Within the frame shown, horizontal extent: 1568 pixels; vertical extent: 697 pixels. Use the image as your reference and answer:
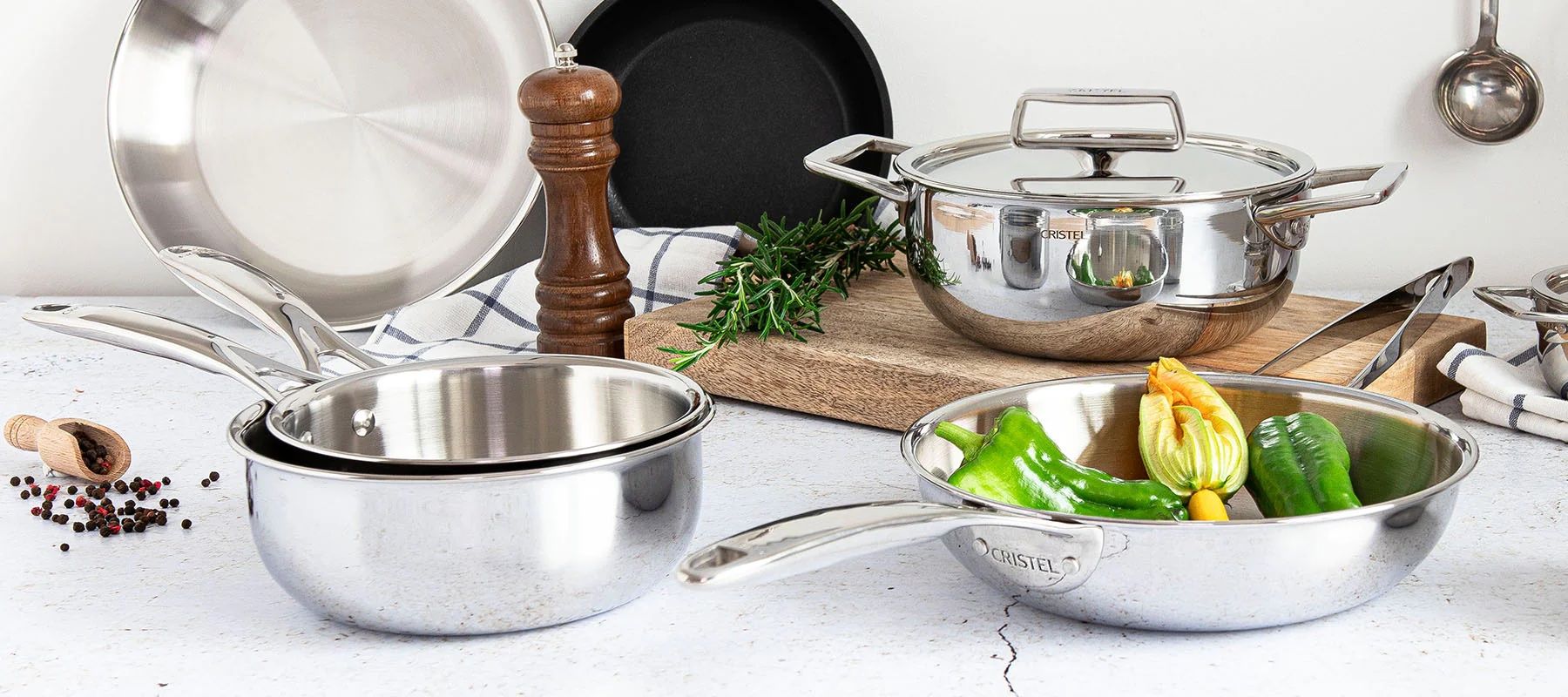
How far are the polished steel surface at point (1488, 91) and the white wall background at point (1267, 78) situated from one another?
0.02 metres

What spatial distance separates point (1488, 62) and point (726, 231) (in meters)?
0.77

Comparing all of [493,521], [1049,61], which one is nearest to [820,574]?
[493,521]

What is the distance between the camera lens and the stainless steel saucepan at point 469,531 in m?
0.63

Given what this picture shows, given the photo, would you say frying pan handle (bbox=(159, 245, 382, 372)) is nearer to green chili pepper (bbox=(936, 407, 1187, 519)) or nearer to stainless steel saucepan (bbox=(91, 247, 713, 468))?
stainless steel saucepan (bbox=(91, 247, 713, 468))

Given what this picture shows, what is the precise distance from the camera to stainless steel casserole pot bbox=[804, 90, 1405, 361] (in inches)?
36.6

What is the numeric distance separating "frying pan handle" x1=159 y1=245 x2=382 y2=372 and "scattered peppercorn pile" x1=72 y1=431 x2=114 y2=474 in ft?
0.53

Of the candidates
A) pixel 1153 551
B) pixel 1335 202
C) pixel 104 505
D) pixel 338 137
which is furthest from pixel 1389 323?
pixel 338 137

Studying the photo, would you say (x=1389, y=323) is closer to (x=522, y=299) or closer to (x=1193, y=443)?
(x=1193, y=443)

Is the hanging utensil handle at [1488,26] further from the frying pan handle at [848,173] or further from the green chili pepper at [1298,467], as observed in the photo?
the green chili pepper at [1298,467]

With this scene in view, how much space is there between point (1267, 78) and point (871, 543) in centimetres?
104

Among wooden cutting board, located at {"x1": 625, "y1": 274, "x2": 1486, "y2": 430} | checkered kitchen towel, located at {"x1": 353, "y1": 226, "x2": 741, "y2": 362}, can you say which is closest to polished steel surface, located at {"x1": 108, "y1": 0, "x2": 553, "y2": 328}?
checkered kitchen towel, located at {"x1": 353, "y1": 226, "x2": 741, "y2": 362}

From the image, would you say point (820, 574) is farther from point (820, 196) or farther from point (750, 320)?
point (820, 196)

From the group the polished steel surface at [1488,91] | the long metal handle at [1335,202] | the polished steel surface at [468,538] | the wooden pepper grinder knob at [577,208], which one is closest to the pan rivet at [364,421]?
the polished steel surface at [468,538]

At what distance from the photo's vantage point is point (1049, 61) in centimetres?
146
